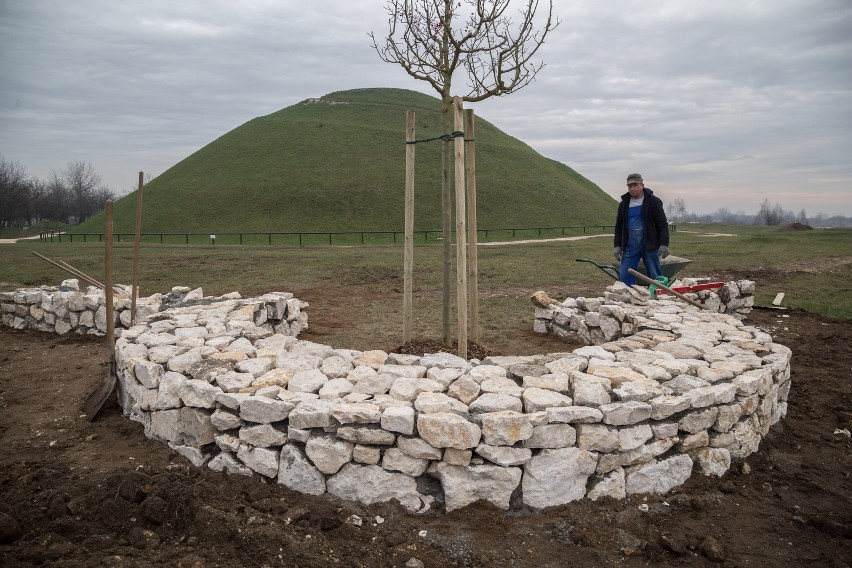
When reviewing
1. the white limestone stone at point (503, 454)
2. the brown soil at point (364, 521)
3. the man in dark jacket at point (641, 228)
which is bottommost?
the brown soil at point (364, 521)

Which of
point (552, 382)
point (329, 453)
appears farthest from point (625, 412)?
point (329, 453)

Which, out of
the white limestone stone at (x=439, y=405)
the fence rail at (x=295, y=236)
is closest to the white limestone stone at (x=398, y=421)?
the white limestone stone at (x=439, y=405)

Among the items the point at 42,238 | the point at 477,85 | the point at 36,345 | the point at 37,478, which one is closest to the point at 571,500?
the point at 37,478

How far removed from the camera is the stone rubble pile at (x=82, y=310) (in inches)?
345

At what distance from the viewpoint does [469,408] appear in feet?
13.9

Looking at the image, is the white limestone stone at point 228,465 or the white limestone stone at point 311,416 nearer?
the white limestone stone at point 311,416

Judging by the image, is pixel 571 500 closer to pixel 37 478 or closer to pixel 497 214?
pixel 37 478

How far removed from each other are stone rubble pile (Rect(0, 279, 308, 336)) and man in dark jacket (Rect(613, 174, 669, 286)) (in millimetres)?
5315

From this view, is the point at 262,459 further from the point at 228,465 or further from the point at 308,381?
the point at 308,381

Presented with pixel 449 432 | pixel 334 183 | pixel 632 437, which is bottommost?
pixel 632 437

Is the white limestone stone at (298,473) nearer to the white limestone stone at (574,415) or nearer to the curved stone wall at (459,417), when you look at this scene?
the curved stone wall at (459,417)

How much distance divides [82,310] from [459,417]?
749 centimetres

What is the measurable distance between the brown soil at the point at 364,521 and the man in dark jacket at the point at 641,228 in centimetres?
407

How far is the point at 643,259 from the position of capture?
888 cm
